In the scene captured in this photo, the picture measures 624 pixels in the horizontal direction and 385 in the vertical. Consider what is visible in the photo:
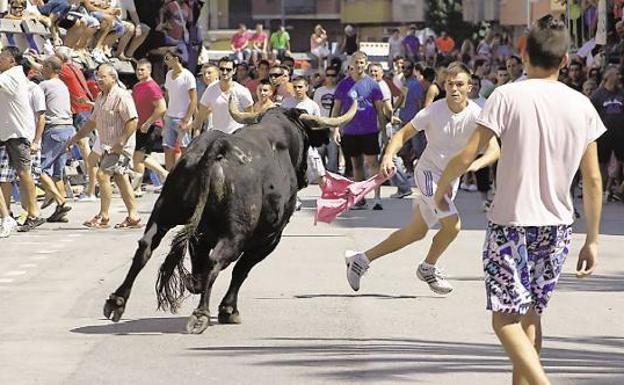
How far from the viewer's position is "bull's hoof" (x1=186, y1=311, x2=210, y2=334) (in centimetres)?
1028

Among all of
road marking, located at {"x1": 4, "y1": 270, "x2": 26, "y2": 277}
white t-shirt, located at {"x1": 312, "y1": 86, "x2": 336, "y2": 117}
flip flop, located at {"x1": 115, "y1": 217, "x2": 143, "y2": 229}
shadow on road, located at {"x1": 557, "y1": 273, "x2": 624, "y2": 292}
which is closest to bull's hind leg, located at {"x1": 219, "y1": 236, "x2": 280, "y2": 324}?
shadow on road, located at {"x1": 557, "y1": 273, "x2": 624, "y2": 292}

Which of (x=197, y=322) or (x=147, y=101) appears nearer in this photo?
(x=197, y=322)

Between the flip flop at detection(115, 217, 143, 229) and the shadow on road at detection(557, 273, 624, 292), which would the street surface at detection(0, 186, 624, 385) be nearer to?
the shadow on road at detection(557, 273, 624, 292)

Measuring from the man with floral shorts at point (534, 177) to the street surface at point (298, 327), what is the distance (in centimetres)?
157

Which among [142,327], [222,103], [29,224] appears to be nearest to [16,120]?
[29,224]

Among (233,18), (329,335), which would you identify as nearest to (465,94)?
(329,335)

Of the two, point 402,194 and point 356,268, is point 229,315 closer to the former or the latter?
point 356,268

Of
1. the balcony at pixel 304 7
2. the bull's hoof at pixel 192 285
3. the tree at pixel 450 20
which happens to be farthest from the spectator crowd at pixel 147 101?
the balcony at pixel 304 7

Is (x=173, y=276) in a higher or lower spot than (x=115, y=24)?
lower

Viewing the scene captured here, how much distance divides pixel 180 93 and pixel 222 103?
3207 mm

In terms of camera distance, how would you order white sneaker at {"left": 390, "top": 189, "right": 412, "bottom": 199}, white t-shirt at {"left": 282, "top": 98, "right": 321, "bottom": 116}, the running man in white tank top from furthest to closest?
white sneaker at {"left": 390, "top": 189, "right": 412, "bottom": 199} → white t-shirt at {"left": 282, "top": 98, "right": 321, "bottom": 116} → the running man in white tank top

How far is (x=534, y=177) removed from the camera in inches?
280

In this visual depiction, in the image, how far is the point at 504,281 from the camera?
7039 mm

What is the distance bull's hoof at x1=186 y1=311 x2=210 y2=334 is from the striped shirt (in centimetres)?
724
